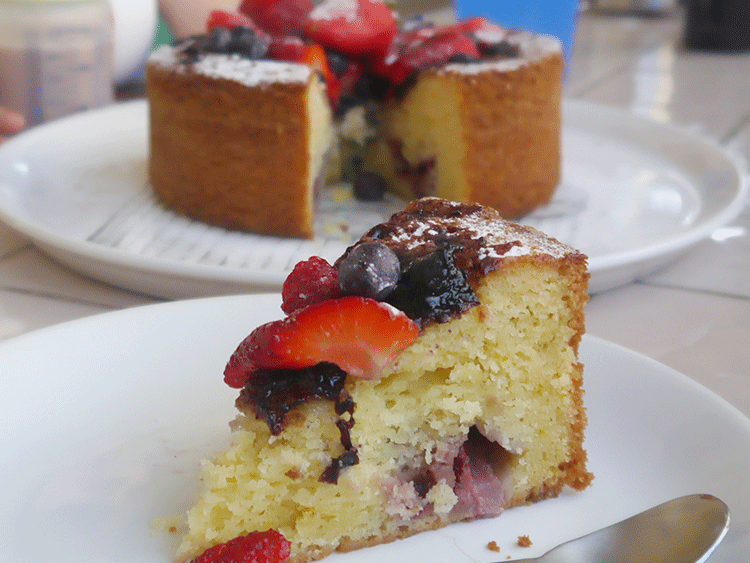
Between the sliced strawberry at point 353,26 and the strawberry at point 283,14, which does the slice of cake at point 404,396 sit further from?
the strawberry at point 283,14

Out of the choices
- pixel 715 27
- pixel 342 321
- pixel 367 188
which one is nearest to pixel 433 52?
pixel 367 188

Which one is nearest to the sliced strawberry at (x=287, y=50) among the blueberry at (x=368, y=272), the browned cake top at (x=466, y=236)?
the browned cake top at (x=466, y=236)

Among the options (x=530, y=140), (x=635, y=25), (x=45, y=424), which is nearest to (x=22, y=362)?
(x=45, y=424)

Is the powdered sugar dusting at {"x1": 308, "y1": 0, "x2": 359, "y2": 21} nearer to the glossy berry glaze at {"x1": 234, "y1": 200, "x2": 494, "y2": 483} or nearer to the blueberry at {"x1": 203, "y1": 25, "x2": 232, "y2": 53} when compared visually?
the blueberry at {"x1": 203, "y1": 25, "x2": 232, "y2": 53}

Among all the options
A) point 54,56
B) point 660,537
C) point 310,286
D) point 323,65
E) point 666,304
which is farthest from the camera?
point 54,56

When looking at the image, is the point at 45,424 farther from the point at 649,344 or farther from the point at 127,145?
the point at 127,145

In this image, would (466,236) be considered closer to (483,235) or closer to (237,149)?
(483,235)
